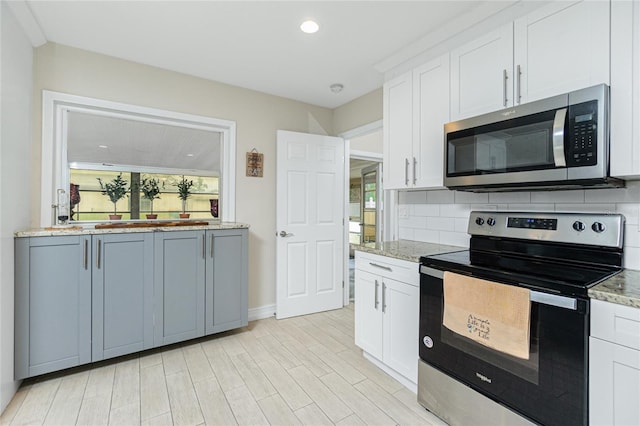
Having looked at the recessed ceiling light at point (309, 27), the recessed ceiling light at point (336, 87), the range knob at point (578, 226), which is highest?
the recessed ceiling light at point (309, 27)

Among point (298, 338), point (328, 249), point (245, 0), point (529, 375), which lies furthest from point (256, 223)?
point (529, 375)

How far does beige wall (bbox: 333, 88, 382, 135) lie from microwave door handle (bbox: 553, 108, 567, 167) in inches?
74.4

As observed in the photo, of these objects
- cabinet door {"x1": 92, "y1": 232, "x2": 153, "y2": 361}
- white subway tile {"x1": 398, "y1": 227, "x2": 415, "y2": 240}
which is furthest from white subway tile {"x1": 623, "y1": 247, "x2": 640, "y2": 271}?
cabinet door {"x1": 92, "y1": 232, "x2": 153, "y2": 361}

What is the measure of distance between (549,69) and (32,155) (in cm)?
351

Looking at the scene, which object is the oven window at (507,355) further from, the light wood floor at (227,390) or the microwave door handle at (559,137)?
the microwave door handle at (559,137)

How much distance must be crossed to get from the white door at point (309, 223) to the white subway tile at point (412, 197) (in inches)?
42.1

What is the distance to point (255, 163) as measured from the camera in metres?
3.31

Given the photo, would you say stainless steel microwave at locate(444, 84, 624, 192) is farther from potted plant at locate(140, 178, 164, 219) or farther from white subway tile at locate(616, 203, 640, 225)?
potted plant at locate(140, 178, 164, 219)

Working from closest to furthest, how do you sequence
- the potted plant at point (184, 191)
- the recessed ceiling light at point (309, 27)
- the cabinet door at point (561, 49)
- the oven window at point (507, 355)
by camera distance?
the oven window at point (507, 355), the cabinet door at point (561, 49), the recessed ceiling light at point (309, 27), the potted plant at point (184, 191)

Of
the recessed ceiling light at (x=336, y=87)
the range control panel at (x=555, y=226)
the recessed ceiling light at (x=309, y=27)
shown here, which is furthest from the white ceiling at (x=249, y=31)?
the range control panel at (x=555, y=226)

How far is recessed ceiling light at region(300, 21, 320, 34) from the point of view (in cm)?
212

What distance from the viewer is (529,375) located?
1.35 metres

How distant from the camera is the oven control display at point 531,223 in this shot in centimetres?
170

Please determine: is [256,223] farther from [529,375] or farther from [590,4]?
[590,4]
